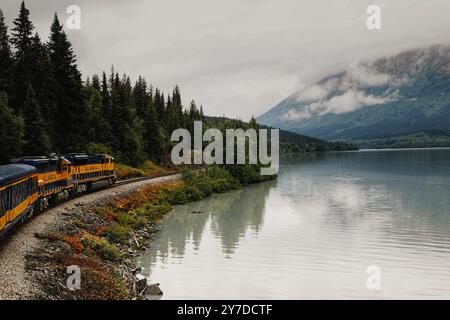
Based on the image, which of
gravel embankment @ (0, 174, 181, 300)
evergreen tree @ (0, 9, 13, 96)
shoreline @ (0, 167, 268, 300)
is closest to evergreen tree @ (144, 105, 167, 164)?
evergreen tree @ (0, 9, 13, 96)

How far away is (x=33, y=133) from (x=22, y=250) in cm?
3771

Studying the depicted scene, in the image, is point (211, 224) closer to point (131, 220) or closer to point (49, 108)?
point (131, 220)

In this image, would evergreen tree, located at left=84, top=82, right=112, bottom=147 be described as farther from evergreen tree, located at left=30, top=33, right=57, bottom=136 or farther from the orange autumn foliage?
the orange autumn foliage

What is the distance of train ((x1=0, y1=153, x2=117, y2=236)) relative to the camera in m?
25.0

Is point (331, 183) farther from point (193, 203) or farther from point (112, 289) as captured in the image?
point (112, 289)

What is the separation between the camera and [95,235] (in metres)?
37.0

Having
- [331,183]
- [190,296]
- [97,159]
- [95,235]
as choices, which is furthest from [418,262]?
[331,183]

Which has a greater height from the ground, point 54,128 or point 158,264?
point 54,128

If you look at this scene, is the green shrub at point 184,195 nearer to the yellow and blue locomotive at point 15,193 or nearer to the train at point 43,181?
the train at point 43,181

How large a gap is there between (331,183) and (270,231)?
54.7 metres

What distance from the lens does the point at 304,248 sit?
4025 centimetres

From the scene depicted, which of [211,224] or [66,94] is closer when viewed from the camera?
[211,224]

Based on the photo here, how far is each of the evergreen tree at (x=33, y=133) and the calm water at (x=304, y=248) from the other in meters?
19.7

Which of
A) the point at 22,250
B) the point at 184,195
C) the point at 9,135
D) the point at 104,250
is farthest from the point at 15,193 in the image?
the point at 184,195
